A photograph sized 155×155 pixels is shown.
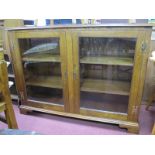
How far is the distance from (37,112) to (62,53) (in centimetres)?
82

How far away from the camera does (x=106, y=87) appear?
1.59 meters

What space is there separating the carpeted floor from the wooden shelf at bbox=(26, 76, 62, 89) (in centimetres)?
35

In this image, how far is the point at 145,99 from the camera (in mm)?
1916

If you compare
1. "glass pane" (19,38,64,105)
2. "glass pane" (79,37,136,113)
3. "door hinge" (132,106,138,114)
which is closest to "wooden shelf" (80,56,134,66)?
"glass pane" (79,37,136,113)

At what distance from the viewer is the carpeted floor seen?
5.02 feet

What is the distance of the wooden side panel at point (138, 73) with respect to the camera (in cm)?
118

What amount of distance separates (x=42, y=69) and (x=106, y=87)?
28.4 inches

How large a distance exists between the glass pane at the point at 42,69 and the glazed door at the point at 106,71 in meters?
0.21

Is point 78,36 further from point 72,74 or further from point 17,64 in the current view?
point 17,64

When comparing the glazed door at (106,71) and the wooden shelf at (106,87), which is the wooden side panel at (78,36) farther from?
the wooden shelf at (106,87)

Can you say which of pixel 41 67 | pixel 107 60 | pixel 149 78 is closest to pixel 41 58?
pixel 41 67

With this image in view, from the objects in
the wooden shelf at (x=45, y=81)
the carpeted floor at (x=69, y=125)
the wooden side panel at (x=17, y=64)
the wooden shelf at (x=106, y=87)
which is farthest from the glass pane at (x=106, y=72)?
the wooden side panel at (x=17, y=64)
